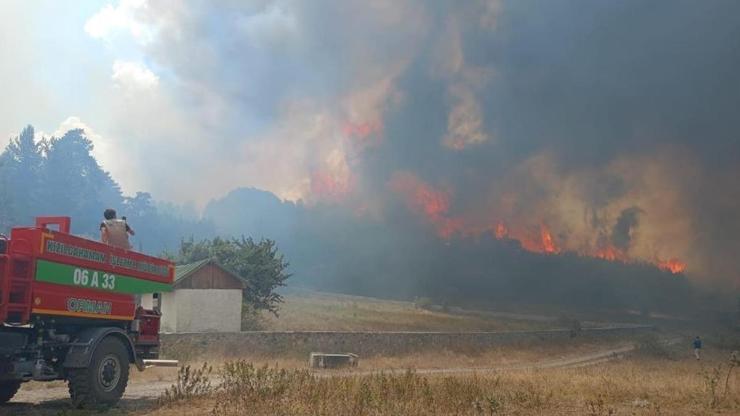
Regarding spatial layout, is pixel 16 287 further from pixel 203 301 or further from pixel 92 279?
pixel 203 301

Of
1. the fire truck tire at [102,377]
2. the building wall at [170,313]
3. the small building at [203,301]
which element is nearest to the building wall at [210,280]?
the small building at [203,301]

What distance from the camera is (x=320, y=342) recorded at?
3166cm

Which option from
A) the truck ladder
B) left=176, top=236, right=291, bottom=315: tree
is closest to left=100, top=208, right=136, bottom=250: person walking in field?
the truck ladder

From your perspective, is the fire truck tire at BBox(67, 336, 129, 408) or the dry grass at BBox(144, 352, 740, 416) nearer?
the dry grass at BBox(144, 352, 740, 416)

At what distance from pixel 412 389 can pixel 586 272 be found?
96.3 metres

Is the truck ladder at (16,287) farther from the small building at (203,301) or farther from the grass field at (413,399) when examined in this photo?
the small building at (203,301)

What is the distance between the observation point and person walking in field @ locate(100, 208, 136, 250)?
11.8 meters

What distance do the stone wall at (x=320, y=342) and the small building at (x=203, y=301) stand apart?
14.0 feet

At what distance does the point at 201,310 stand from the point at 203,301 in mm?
508

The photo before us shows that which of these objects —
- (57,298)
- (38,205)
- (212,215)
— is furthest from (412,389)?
(212,215)

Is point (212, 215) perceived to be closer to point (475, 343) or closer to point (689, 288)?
point (689, 288)

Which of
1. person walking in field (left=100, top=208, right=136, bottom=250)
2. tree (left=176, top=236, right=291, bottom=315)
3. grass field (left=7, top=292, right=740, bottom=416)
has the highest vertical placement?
tree (left=176, top=236, right=291, bottom=315)

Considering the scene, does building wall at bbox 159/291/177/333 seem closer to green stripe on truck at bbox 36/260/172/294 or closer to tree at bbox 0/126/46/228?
green stripe on truck at bbox 36/260/172/294

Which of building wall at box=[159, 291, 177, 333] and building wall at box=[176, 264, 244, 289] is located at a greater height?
building wall at box=[176, 264, 244, 289]
